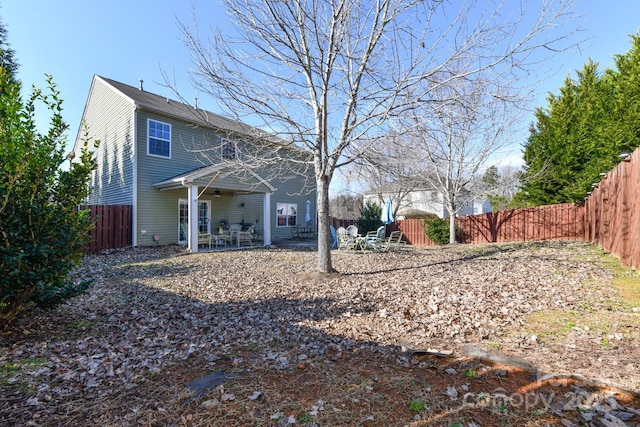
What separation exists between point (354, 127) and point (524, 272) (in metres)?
5.15

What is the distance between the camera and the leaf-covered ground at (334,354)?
2.32 m

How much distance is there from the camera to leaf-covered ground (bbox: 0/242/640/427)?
2320 millimetres

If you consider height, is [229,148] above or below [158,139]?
below

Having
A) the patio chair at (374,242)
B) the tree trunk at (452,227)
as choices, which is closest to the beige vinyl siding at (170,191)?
the patio chair at (374,242)

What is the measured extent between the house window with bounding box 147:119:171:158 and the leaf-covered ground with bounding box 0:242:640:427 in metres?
8.31

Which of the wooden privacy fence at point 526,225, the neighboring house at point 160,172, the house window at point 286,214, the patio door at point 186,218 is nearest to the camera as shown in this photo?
the neighboring house at point 160,172

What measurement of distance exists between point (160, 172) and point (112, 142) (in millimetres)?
3149

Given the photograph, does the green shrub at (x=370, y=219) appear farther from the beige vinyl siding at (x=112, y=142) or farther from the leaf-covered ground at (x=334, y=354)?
the beige vinyl siding at (x=112, y=142)

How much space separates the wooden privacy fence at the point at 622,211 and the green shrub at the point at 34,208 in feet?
31.0

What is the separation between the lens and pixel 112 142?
14.3 metres

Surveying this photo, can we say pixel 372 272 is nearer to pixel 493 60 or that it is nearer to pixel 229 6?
pixel 493 60

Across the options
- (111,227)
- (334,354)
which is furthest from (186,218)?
(334,354)

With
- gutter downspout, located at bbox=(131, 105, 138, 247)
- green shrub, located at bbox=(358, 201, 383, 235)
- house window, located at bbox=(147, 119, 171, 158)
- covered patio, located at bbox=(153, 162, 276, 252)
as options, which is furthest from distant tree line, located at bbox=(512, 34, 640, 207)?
gutter downspout, located at bbox=(131, 105, 138, 247)

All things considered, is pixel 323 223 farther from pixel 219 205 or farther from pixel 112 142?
pixel 112 142
